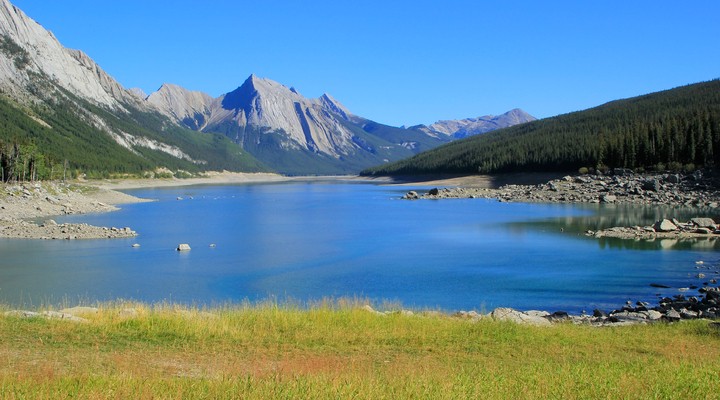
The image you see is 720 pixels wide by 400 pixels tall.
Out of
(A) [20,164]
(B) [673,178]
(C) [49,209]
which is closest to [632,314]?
(C) [49,209]

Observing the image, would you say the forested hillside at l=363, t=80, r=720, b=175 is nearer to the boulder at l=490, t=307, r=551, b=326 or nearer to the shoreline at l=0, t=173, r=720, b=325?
the shoreline at l=0, t=173, r=720, b=325

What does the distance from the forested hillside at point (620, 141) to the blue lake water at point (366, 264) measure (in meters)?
41.4

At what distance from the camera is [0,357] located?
1069 cm

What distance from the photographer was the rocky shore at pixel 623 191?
3070 inches

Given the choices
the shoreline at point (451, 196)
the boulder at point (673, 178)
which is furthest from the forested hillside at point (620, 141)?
the shoreline at point (451, 196)

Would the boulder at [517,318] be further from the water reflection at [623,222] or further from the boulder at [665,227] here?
the boulder at [665,227]

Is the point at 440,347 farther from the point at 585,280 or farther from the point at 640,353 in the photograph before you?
the point at 585,280

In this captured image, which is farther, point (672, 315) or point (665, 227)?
point (665, 227)

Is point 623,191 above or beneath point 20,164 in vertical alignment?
beneath

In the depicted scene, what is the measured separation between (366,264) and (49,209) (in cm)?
5033

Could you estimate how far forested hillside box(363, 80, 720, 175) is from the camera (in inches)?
3758

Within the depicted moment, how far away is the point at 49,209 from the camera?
235 ft

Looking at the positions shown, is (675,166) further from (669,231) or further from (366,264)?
(366,264)

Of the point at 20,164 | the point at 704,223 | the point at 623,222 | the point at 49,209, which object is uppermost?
the point at 20,164
